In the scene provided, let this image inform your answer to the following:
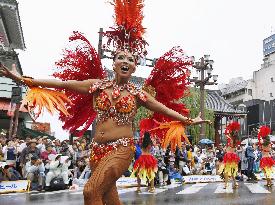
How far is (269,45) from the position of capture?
243ft

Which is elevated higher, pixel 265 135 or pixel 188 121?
pixel 265 135

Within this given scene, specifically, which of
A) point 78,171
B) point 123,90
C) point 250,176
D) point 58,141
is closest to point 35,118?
point 123,90

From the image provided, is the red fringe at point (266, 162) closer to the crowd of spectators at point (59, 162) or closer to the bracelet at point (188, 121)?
the crowd of spectators at point (59, 162)

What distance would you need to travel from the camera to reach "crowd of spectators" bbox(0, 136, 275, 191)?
48.8ft

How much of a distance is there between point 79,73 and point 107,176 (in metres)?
1.60

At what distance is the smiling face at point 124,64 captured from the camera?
17.0 ft

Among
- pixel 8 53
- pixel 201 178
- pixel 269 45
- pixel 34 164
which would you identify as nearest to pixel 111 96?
pixel 34 164

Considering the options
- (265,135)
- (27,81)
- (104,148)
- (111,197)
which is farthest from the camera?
(265,135)

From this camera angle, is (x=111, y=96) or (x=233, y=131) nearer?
(x=111, y=96)

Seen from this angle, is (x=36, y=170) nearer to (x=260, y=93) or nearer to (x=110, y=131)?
(x=110, y=131)

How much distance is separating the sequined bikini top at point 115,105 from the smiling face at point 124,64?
0.45ft

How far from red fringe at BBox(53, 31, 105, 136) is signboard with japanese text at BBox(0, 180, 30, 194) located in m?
9.20

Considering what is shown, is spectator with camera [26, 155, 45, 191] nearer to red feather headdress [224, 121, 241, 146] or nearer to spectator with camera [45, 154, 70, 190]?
spectator with camera [45, 154, 70, 190]

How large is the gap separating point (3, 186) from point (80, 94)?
960cm
